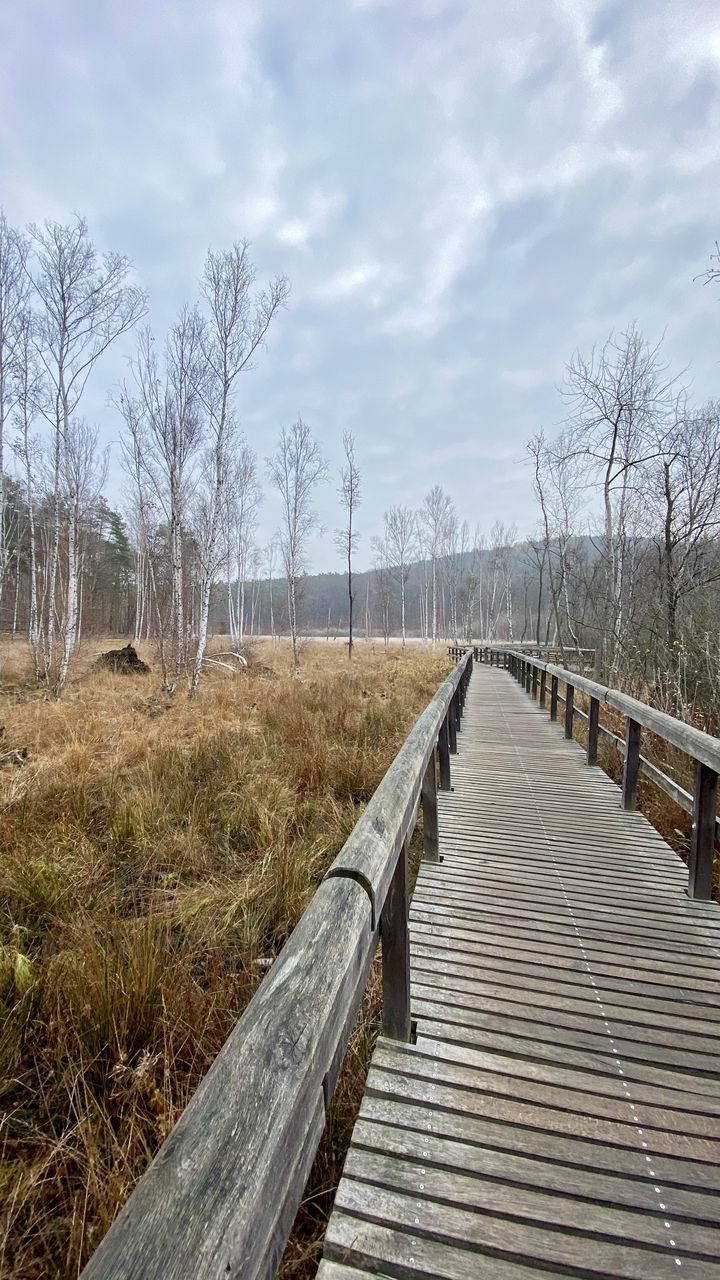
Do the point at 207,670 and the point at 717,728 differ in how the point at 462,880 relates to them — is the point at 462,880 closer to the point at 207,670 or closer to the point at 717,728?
the point at 717,728

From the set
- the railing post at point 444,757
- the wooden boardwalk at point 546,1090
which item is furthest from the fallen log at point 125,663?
the wooden boardwalk at point 546,1090

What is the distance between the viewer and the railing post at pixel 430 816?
325cm

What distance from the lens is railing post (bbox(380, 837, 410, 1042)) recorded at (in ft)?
6.19

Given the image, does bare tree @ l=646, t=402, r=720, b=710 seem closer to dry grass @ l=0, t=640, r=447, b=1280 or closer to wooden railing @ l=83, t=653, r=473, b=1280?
dry grass @ l=0, t=640, r=447, b=1280

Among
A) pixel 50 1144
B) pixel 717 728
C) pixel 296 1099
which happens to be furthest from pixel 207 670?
pixel 296 1099

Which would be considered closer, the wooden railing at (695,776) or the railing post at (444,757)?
the wooden railing at (695,776)

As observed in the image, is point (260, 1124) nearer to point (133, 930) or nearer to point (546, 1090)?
point (546, 1090)

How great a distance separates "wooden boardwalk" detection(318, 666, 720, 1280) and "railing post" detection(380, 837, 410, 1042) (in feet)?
0.28

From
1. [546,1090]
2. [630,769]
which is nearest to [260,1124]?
[546,1090]

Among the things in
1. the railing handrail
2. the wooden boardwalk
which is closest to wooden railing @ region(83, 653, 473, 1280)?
the wooden boardwalk

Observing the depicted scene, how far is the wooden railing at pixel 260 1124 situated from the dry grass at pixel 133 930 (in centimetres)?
115

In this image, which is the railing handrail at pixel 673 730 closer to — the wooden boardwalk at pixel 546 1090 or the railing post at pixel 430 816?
the wooden boardwalk at pixel 546 1090

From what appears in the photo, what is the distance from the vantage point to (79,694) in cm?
1098

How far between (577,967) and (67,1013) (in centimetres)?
237
